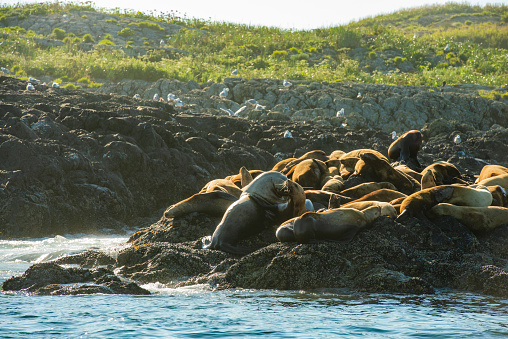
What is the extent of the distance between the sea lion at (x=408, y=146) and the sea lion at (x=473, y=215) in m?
4.38

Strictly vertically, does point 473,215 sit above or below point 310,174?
below

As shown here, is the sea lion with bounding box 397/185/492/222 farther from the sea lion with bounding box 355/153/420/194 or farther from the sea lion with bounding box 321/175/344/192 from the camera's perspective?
the sea lion with bounding box 321/175/344/192

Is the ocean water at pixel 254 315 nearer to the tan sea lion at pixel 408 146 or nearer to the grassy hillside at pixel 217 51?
the tan sea lion at pixel 408 146

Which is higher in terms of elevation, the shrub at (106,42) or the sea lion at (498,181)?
the shrub at (106,42)

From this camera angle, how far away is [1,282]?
23.7 ft

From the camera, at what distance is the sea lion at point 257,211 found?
7.89 m

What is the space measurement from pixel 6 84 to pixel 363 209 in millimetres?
18803

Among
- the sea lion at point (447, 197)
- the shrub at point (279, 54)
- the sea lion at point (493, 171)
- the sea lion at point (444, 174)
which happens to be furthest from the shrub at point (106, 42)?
the sea lion at point (447, 197)

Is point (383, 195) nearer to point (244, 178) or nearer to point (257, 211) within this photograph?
point (257, 211)

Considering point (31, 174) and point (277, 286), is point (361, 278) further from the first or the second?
point (31, 174)

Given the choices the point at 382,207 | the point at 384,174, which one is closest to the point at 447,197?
the point at 382,207

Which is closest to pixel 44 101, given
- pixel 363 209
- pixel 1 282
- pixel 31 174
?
pixel 31 174

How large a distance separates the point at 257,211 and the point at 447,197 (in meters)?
2.80

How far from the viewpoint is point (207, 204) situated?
8.96 metres
